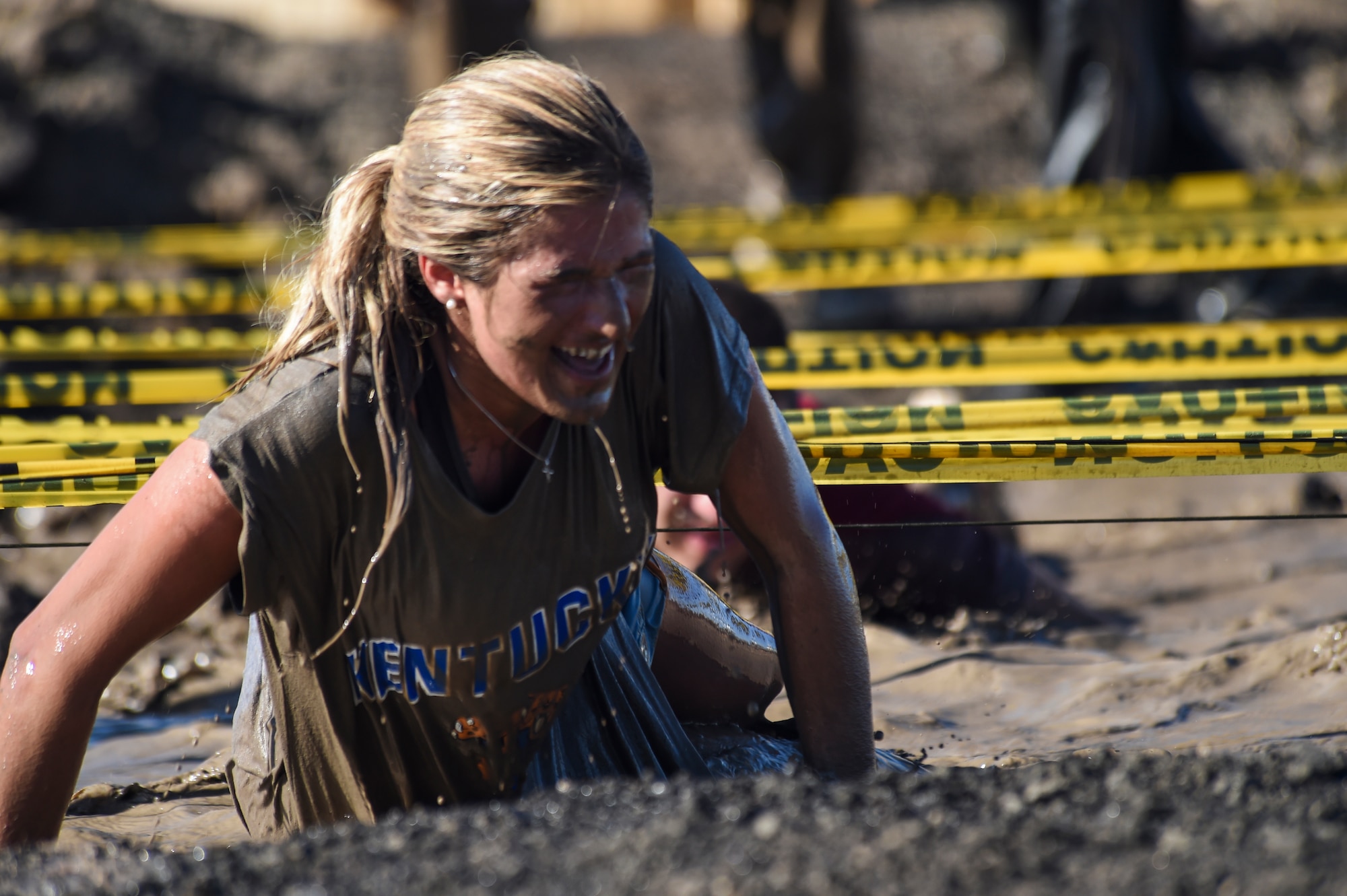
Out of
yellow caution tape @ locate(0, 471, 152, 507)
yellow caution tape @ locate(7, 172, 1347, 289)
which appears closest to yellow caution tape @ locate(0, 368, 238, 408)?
yellow caution tape @ locate(0, 471, 152, 507)

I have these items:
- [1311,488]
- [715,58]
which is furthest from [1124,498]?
[715,58]

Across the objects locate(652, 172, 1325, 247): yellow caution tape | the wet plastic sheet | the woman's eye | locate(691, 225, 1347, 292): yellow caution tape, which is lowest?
the wet plastic sheet

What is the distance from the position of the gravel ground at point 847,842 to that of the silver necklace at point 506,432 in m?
0.40

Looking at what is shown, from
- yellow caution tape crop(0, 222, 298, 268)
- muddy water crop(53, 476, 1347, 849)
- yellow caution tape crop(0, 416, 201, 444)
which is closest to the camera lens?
muddy water crop(53, 476, 1347, 849)

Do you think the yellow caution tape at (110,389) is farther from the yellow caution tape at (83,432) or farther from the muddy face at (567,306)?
the muddy face at (567,306)

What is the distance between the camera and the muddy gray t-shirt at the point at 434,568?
63.2 inches

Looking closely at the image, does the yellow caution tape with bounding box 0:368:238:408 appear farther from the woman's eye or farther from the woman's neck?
the woman's eye

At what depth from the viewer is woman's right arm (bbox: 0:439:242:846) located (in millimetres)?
1561

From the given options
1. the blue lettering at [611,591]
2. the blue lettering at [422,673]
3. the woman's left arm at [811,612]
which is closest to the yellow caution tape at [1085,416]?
the woman's left arm at [811,612]

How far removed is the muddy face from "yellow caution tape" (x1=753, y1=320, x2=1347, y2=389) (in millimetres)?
1774

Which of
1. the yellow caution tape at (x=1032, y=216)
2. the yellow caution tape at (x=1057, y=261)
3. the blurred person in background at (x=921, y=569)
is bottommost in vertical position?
the blurred person in background at (x=921, y=569)

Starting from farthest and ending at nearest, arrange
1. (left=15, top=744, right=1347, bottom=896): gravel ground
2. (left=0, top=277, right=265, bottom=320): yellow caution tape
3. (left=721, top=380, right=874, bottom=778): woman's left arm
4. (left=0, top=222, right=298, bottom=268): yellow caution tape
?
1. (left=0, top=222, right=298, bottom=268): yellow caution tape
2. (left=0, top=277, right=265, bottom=320): yellow caution tape
3. (left=721, top=380, right=874, bottom=778): woman's left arm
4. (left=15, top=744, right=1347, bottom=896): gravel ground

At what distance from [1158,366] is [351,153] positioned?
5.35 m

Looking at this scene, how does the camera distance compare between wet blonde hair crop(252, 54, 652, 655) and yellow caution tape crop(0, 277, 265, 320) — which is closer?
wet blonde hair crop(252, 54, 652, 655)
